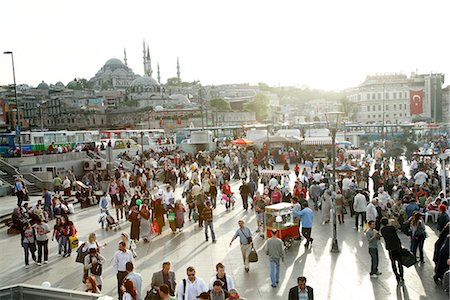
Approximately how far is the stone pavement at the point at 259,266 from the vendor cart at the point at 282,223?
1.10ft

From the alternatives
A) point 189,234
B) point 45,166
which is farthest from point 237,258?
point 45,166

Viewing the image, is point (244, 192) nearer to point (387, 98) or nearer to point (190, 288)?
point (190, 288)

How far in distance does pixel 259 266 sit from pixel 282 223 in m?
1.74

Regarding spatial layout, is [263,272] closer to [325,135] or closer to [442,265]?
[442,265]

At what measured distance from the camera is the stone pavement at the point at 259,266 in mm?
8320

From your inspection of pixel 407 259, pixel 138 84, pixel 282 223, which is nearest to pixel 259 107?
pixel 138 84

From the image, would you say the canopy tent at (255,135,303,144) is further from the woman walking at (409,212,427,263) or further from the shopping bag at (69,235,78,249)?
the woman walking at (409,212,427,263)

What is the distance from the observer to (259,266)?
32.4ft

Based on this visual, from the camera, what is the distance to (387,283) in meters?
8.58

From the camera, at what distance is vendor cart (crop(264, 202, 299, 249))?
36.5 ft

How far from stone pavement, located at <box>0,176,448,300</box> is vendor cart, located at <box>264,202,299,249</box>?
0.33 m

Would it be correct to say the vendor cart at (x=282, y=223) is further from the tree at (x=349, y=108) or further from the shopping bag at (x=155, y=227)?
the tree at (x=349, y=108)

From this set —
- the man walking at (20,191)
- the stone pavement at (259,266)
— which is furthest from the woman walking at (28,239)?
the man walking at (20,191)

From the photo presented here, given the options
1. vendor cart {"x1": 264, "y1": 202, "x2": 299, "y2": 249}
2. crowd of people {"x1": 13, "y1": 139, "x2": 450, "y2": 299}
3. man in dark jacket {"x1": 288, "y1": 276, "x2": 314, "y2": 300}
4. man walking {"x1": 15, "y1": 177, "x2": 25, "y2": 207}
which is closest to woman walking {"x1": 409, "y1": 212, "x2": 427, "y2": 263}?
crowd of people {"x1": 13, "y1": 139, "x2": 450, "y2": 299}
